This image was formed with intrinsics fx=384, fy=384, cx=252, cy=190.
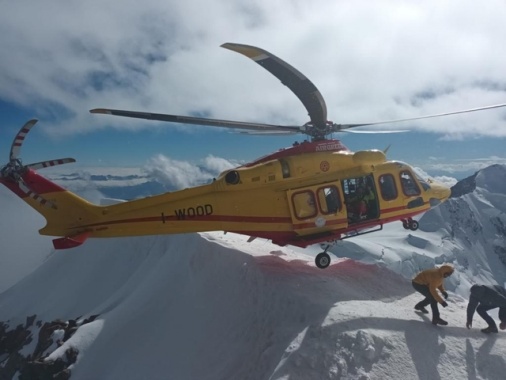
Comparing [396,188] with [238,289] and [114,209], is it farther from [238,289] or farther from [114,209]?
[114,209]

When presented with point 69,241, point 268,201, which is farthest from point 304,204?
point 69,241

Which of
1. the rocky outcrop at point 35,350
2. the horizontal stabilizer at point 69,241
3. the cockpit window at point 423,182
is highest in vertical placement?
the horizontal stabilizer at point 69,241

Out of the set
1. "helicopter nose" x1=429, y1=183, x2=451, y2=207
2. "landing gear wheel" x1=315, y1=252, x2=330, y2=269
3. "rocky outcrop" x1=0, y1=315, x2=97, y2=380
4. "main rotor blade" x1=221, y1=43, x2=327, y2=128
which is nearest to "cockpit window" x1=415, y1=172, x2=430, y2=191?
"helicopter nose" x1=429, y1=183, x2=451, y2=207

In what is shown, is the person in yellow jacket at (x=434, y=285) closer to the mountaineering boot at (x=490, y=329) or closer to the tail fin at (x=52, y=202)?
the mountaineering boot at (x=490, y=329)

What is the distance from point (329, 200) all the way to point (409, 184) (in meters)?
3.57

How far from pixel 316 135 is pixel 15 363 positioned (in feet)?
64.0

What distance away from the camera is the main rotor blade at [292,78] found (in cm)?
977

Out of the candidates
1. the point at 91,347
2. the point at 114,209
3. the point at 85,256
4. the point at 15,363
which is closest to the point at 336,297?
the point at 114,209

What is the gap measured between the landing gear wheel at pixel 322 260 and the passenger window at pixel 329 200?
60.0 inches

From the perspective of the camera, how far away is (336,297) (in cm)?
1199

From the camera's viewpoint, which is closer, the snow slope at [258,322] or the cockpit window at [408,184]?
the snow slope at [258,322]

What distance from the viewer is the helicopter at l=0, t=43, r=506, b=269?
42.3 ft

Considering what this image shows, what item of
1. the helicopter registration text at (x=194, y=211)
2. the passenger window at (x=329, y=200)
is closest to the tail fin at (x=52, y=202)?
the helicopter registration text at (x=194, y=211)

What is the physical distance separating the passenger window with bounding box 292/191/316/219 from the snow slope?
217 cm
